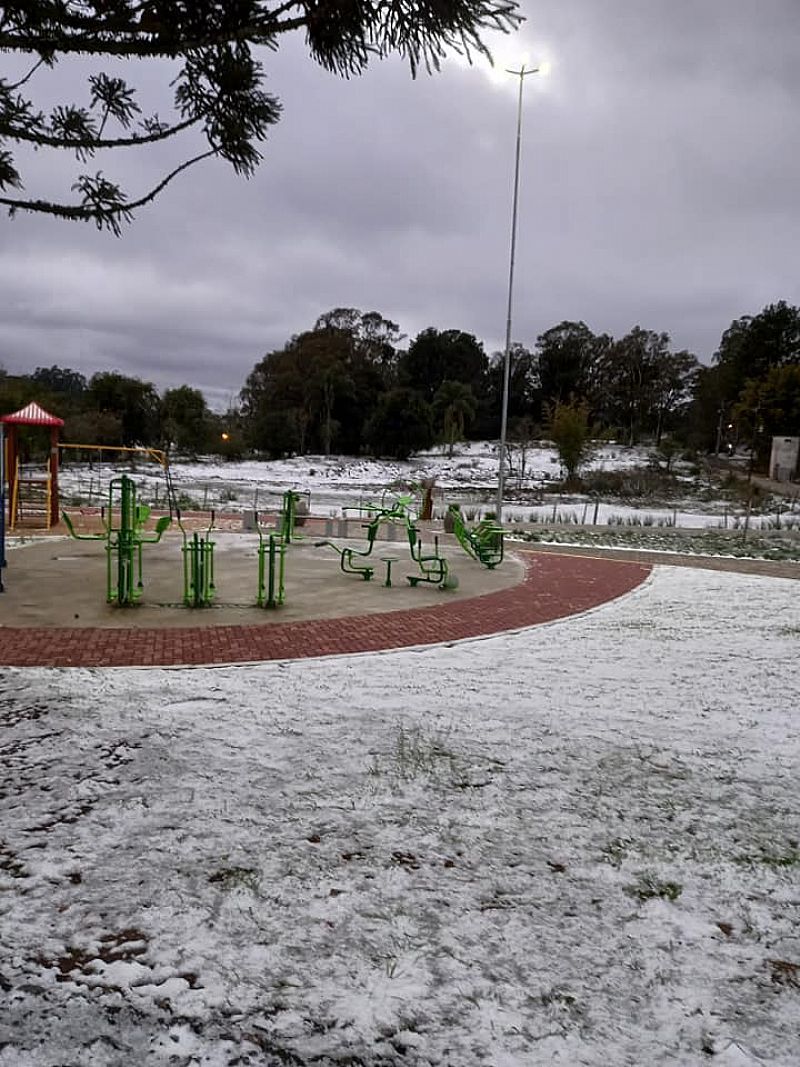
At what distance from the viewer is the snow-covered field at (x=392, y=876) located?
2.23 m

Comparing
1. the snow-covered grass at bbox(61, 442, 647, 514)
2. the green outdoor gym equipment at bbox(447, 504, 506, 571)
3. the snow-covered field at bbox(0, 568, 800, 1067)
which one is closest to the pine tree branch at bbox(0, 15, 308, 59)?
the snow-covered field at bbox(0, 568, 800, 1067)

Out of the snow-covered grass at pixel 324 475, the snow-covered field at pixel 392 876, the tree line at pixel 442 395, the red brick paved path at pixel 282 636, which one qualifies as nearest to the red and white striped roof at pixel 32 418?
the snow-covered grass at pixel 324 475

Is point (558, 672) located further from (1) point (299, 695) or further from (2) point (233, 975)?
(2) point (233, 975)

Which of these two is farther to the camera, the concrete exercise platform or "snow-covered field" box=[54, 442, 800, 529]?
"snow-covered field" box=[54, 442, 800, 529]

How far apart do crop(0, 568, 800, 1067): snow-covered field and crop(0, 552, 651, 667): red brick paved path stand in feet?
2.09

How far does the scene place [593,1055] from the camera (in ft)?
7.05

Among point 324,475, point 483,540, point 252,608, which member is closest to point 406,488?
point 324,475

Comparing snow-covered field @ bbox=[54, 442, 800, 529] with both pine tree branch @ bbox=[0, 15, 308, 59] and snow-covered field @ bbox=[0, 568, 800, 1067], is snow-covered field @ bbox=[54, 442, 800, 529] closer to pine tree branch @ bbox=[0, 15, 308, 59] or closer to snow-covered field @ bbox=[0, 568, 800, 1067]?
snow-covered field @ bbox=[0, 568, 800, 1067]

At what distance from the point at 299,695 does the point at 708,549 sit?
14731 millimetres

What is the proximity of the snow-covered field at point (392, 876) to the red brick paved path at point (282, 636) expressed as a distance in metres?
0.64

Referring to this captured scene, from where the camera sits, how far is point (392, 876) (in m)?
3.03

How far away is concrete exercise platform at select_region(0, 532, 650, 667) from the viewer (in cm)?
653

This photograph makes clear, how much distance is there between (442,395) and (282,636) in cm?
6003

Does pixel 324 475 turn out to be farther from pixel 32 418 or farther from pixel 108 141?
pixel 108 141
